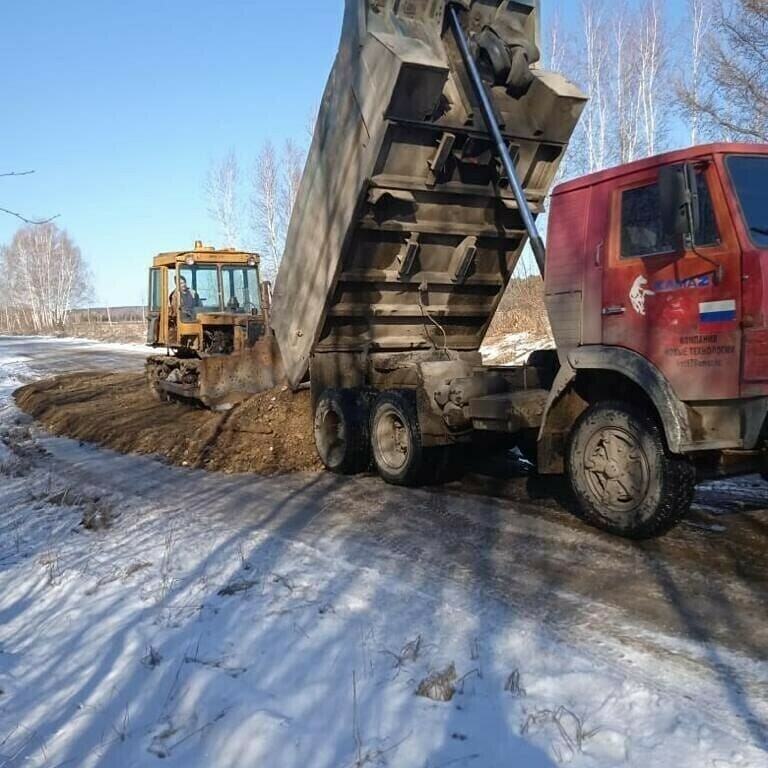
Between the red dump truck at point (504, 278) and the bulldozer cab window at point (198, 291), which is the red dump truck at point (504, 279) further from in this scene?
the bulldozer cab window at point (198, 291)

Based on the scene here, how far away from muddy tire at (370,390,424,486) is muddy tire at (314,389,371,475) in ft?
0.56

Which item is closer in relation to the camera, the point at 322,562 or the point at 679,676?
the point at 679,676

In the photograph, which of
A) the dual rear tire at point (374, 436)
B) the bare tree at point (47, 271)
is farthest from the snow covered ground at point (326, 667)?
the bare tree at point (47, 271)

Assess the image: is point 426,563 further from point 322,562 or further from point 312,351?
point 312,351

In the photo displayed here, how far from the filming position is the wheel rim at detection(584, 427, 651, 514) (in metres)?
5.32

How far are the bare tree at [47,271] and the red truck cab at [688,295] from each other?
81.6 meters

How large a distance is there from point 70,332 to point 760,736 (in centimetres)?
7271

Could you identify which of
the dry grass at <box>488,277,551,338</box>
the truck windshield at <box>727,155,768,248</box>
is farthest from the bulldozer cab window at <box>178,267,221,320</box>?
the truck windshield at <box>727,155,768,248</box>

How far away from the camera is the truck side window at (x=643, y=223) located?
5188mm

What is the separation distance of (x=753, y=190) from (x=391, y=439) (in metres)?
4.32

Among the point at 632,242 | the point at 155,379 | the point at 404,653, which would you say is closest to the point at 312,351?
the point at 632,242

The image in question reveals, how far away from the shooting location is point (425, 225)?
7.94m

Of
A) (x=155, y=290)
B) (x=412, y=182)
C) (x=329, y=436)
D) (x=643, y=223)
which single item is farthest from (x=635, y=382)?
(x=155, y=290)

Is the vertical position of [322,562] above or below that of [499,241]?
below
